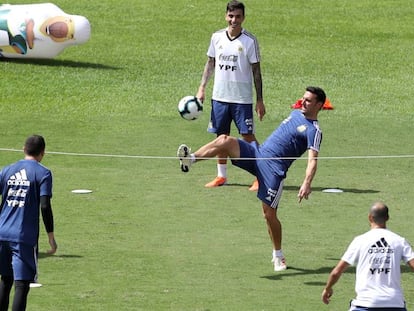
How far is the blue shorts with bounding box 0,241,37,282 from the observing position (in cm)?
1055

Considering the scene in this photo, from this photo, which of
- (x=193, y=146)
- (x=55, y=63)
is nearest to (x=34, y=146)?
(x=193, y=146)

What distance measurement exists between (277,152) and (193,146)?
6.31 metres

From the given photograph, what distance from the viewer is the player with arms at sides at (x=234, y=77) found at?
53.9 ft

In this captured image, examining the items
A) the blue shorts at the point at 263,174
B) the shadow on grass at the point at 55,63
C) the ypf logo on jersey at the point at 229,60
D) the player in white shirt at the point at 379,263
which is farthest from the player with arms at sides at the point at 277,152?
the shadow on grass at the point at 55,63

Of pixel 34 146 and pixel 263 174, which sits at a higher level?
pixel 34 146

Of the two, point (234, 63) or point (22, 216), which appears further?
point (234, 63)

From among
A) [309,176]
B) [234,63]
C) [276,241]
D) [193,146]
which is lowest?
[193,146]

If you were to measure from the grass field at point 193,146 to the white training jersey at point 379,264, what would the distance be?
194 cm

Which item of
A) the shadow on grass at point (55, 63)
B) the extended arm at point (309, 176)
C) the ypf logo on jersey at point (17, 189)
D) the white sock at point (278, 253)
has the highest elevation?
the ypf logo on jersey at point (17, 189)

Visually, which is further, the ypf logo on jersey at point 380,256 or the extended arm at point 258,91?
the extended arm at point 258,91

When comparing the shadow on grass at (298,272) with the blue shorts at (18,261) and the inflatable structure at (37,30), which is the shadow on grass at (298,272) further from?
the inflatable structure at (37,30)

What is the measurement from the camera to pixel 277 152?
13.1 meters

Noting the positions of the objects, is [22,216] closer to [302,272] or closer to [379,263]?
[379,263]

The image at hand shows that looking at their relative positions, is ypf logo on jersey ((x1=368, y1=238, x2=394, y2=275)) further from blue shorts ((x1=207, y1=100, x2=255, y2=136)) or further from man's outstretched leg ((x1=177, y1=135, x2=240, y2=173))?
blue shorts ((x1=207, y1=100, x2=255, y2=136))
